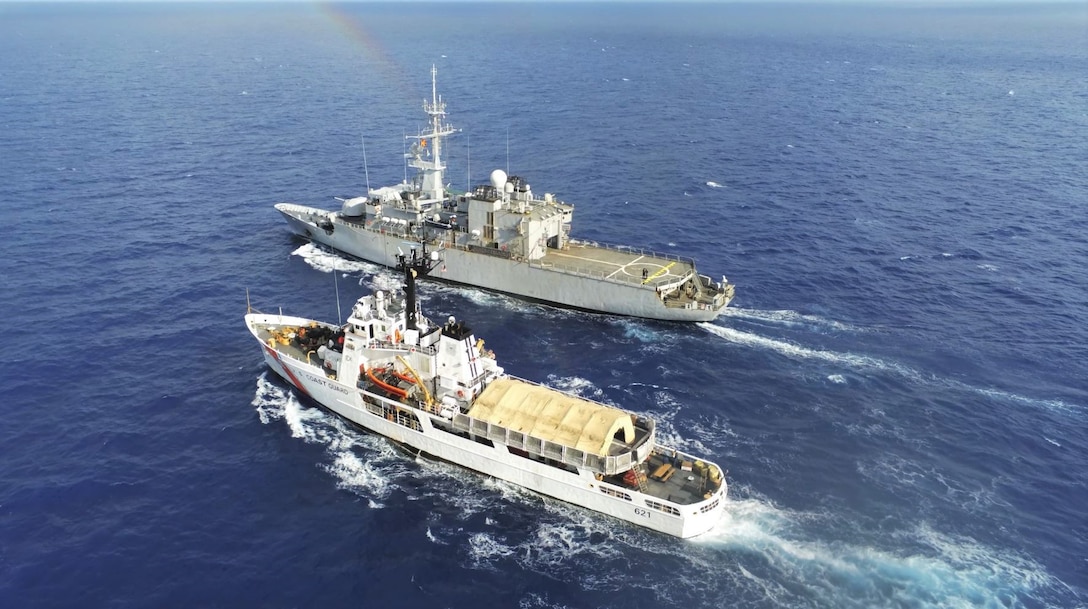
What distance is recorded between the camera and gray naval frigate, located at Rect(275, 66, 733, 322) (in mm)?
76438

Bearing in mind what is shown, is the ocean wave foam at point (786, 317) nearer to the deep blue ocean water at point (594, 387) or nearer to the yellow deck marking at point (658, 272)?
the deep blue ocean water at point (594, 387)

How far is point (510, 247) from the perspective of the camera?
83188 mm

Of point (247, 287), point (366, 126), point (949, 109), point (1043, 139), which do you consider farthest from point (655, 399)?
point (949, 109)

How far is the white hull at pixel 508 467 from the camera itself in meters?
46.2

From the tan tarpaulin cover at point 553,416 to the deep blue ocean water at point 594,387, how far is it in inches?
195

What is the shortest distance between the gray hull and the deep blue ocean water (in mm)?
1780

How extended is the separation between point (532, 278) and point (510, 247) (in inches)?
194

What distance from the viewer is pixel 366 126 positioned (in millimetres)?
149125

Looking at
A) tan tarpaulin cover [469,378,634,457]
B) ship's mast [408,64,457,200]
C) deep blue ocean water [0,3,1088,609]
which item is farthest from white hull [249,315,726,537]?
ship's mast [408,64,457,200]

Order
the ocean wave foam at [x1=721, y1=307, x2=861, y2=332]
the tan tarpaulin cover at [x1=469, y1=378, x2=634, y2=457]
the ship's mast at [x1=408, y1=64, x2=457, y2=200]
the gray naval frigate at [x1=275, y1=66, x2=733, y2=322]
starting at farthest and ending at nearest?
the ship's mast at [x1=408, y1=64, x2=457, y2=200], the gray naval frigate at [x1=275, y1=66, x2=733, y2=322], the ocean wave foam at [x1=721, y1=307, x2=861, y2=332], the tan tarpaulin cover at [x1=469, y1=378, x2=634, y2=457]

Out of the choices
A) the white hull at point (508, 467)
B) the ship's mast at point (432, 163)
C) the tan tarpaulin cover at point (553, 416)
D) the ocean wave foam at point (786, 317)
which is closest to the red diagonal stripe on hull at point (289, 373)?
the white hull at point (508, 467)

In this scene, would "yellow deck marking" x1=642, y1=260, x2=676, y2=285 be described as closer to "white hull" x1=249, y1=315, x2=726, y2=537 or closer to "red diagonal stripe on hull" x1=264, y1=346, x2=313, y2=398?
"white hull" x1=249, y1=315, x2=726, y2=537

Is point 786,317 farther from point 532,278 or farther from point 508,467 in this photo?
point 508,467

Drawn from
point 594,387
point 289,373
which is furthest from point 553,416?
point 289,373
